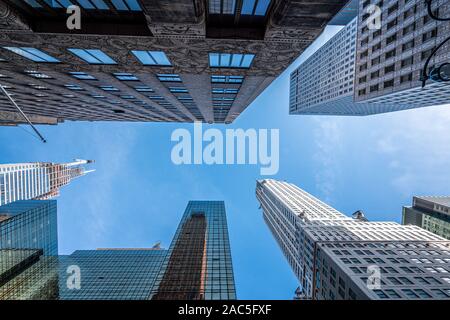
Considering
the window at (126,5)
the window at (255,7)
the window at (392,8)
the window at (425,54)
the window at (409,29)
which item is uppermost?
→ the window at (392,8)

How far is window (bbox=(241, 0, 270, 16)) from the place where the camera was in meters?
12.0

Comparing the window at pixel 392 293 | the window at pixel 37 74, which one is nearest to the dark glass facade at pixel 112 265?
the window at pixel 392 293

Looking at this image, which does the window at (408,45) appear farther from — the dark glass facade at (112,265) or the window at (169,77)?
the dark glass facade at (112,265)

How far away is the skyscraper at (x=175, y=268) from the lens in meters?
48.5

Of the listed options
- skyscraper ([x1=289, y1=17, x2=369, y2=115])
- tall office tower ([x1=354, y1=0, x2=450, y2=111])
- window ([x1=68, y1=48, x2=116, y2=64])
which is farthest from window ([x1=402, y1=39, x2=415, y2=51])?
window ([x1=68, y1=48, x2=116, y2=64])

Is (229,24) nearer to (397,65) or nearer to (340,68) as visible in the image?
(397,65)

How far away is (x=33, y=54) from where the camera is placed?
621 inches

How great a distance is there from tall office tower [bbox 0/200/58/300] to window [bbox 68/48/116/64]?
5903 centimetres

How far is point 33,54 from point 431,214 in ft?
392

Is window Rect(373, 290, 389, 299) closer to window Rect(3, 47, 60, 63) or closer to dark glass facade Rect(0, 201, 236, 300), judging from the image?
dark glass facade Rect(0, 201, 236, 300)

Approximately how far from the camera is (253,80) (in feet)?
69.4

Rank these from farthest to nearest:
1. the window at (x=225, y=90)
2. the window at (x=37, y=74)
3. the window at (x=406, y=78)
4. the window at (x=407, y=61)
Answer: the window at (x=406, y=78) < the window at (x=407, y=61) < the window at (x=225, y=90) < the window at (x=37, y=74)

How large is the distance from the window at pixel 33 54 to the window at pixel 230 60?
36.9 feet

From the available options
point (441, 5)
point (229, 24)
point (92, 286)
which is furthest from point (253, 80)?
point (92, 286)
